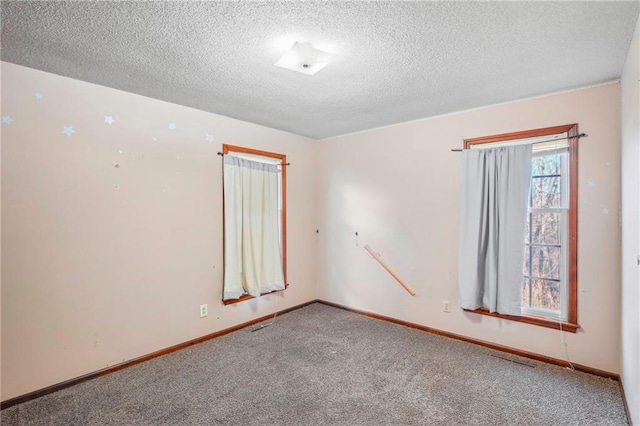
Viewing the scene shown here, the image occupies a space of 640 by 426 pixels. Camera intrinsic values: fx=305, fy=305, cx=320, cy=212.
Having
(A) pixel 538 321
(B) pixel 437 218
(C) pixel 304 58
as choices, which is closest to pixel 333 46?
(C) pixel 304 58

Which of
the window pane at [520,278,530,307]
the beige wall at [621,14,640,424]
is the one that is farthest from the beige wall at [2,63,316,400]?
the beige wall at [621,14,640,424]

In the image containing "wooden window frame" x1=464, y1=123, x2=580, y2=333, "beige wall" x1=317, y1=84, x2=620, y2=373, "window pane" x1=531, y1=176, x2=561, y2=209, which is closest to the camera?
"beige wall" x1=317, y1=84, x2=620, y2=373

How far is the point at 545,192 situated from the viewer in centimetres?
278

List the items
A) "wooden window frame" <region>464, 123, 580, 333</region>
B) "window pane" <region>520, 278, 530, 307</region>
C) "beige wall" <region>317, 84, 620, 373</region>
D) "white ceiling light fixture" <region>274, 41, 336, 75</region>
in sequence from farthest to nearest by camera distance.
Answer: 1. "window pane" <region>520, 278, 530, 307</region>
2. "wooden window frame" <region>464, 123, 580, 333</region>
3. "beige wall" <region>317, 84, 620, 373</region>
4. "white ceiling light fixture" <region>274, 41, 336, 75</region>

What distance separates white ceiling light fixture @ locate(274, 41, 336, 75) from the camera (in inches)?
73.9

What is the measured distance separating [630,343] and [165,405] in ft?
10.3

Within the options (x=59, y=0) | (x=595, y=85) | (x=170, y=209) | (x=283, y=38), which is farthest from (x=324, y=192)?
(x=59, y=0)

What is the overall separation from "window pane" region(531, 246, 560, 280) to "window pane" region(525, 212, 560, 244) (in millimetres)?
73

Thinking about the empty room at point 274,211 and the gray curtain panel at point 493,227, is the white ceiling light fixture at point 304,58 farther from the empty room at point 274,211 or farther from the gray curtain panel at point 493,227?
the gray curtain panel at point 493,227

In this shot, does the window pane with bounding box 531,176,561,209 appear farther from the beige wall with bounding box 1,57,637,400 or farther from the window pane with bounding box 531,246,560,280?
the window pane with bounding box 531,246,560,280

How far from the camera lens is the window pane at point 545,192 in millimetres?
2736

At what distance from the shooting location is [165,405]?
2.13 meters

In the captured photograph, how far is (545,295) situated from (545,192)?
942 mm

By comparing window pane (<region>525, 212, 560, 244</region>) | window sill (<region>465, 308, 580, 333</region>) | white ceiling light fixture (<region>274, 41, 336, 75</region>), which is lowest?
window sill (<region>465, 308, 580, 333</region>)
